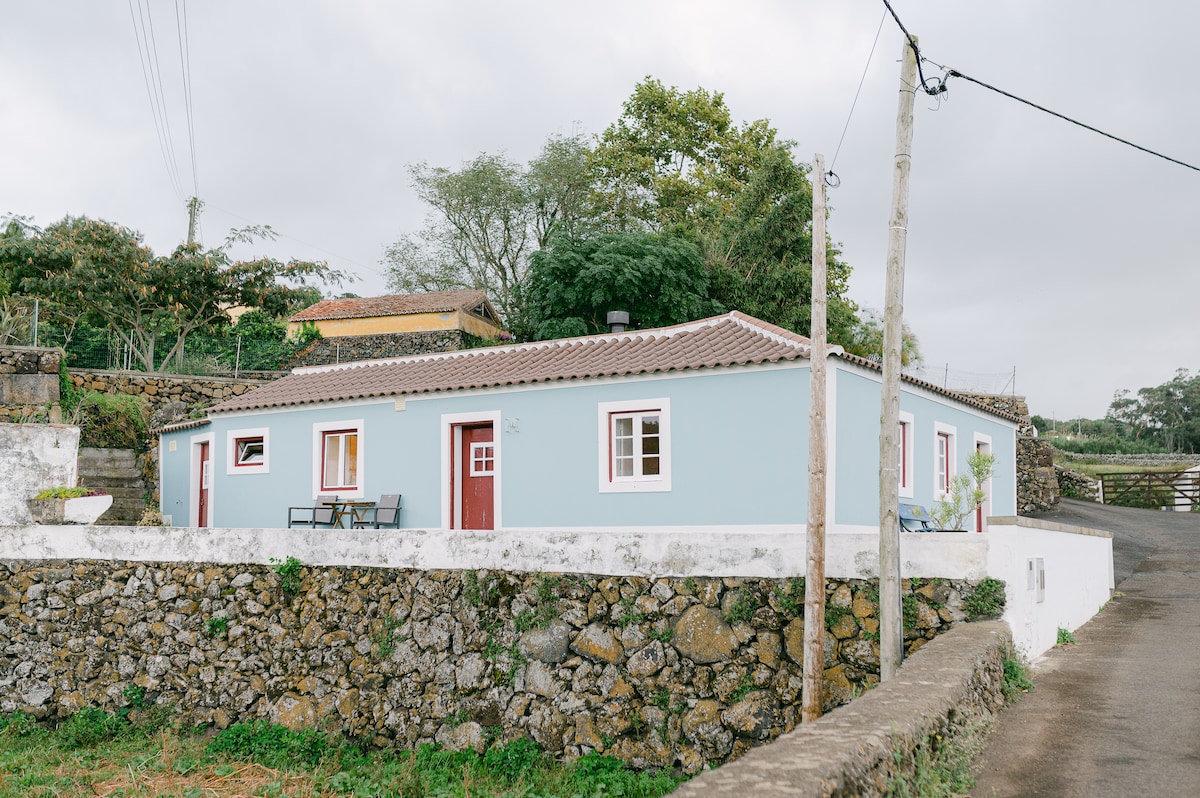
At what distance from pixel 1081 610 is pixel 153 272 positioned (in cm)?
2324

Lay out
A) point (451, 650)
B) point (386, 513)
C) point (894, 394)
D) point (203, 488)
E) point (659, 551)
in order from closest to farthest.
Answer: point (894, 394) < point (659, 551) < point (451, 650) < point (386, 513) < point (203, 488)

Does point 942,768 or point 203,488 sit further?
point 203,488

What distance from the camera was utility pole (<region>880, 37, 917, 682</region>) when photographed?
26.1 feet

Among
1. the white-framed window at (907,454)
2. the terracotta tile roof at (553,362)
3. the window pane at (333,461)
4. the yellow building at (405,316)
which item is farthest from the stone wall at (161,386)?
the white-framed window at (907,454)

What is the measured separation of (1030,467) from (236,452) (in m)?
21.5

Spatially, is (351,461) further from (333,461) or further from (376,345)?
(376,345)

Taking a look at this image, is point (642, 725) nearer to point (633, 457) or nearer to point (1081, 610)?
point (633, 457)

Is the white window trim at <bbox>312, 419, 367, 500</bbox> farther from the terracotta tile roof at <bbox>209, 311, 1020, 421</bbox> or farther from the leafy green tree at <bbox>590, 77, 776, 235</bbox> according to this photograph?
the leafy green tree at <bbox>590, 77, 776, 235</bbox>

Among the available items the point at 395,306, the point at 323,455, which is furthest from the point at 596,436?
the point at 395,306

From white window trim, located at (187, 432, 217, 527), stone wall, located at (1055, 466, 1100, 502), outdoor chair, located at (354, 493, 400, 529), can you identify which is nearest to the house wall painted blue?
outdoor chair, located at (354, 493, 400, 529)

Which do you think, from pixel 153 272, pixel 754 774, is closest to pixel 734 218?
pixel 153 272

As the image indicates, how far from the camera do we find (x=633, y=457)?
14.1m

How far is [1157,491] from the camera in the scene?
32031 millimetres

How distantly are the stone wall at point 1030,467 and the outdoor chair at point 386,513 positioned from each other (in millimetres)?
18164
